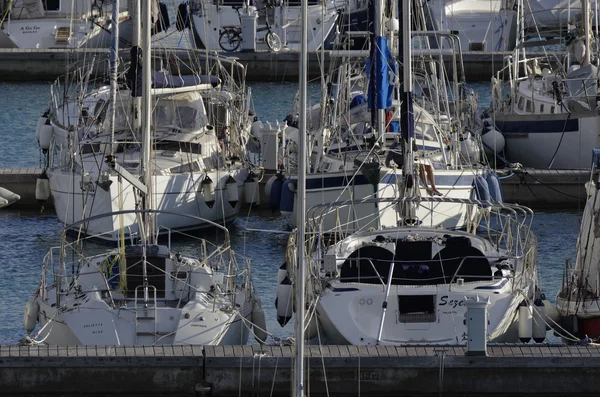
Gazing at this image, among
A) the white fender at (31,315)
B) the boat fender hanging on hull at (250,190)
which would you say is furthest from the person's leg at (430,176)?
the white fender at (31,315)

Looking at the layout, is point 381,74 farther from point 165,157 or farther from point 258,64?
point 258,64

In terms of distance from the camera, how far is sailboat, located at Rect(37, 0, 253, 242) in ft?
101

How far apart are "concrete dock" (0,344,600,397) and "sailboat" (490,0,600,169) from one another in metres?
16.9

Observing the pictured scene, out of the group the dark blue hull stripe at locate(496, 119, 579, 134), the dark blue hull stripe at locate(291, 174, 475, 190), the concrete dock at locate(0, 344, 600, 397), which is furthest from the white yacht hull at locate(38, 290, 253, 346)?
the dark blue hull stripe at locate(496, 119, 579, 134)

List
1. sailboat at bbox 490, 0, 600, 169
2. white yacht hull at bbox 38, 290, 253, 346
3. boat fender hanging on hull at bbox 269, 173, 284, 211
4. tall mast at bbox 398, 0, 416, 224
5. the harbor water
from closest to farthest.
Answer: white yacht hull at bbox 38, 290, 253, 346 → tall mast at bbox 398, 0, 416, 224 → the harbor water → boat fender hanging on hull at bbox 269, 173, 284, 211 → sailboat at bbox 490, 0, 600, 169

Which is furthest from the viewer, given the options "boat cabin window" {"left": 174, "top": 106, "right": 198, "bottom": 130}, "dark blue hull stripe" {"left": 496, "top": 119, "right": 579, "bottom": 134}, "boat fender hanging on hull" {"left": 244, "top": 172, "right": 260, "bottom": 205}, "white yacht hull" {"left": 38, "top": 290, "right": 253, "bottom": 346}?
"dark blue hull stripe" {"left": 496, "top": 119, "right": 579, "bottom": 134}

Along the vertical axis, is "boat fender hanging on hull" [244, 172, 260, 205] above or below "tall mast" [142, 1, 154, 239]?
below

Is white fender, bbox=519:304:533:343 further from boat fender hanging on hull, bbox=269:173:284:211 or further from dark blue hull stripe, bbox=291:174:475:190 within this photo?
boat fender hanging on hull, bbox=269:173:284:211

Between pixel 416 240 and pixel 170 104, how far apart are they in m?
10.4

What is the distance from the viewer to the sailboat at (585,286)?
74.6ft

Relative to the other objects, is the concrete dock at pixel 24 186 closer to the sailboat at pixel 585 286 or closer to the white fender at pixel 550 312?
the sailboat at pixel 585 286

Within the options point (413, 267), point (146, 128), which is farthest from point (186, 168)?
point (413, 267)

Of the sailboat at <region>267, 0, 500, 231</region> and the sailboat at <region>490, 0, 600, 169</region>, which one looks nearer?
the sailboat at <region>267, 0, 500, 231</region>

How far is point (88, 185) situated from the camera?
101 feet
